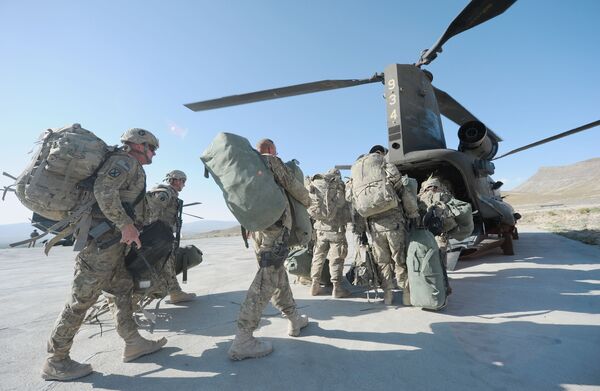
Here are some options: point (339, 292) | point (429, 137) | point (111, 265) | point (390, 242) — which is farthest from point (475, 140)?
point (111, 265)

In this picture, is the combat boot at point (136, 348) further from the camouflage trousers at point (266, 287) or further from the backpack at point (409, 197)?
the backpack at point (409, 197)

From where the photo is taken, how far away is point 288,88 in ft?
18.1

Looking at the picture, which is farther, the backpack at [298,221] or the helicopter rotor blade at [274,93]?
the helicopter rotor blade at [274,93]

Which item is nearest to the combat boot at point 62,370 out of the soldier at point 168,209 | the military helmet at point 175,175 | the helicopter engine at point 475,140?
the soldier at point 168,209

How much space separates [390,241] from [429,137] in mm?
3218

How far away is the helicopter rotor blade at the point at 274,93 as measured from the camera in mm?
5367

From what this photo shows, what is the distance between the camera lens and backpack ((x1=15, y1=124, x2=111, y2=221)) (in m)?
2.05

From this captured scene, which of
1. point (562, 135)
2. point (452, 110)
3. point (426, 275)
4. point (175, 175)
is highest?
point (452, 110)

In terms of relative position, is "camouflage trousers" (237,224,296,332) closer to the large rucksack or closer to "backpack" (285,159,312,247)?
"backpack" (285,159,312,247)

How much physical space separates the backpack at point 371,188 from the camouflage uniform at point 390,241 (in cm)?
14

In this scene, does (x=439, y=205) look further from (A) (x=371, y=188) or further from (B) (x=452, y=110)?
(B) (x=452, y=110)

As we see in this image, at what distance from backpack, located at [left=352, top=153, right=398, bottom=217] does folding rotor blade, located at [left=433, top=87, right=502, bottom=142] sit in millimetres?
4274

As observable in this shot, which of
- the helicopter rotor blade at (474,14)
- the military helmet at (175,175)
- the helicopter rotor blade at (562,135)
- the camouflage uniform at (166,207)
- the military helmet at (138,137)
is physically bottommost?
the camouflage uniform at (166,207)

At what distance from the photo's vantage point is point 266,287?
238cm
